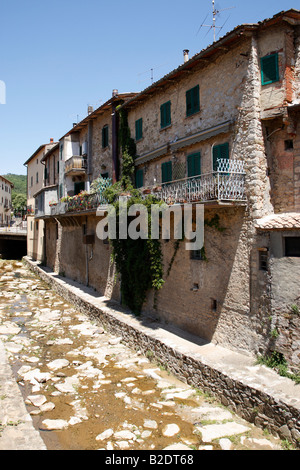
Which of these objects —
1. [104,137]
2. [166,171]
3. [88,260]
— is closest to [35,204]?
[88,260]

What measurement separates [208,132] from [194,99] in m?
1.95

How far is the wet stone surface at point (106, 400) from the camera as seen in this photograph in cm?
852

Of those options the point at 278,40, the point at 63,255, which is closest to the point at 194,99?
the point at 278,40

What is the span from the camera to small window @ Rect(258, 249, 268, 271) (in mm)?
10633

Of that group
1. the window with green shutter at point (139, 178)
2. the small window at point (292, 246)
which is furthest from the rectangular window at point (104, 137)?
the small window at point (292, 246)

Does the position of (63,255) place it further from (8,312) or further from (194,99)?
(194,99)

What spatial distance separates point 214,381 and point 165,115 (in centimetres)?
A: 1133

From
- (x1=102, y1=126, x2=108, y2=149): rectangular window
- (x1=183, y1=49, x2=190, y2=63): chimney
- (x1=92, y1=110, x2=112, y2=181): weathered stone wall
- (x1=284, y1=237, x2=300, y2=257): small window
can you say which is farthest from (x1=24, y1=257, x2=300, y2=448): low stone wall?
(x1=183, y1=49, x2=190, y2=63): chimney

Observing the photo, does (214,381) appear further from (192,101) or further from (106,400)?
(192,101)

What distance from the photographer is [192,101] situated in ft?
46.4

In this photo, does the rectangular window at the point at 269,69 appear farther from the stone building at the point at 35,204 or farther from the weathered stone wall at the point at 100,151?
the stone building at the point at 35,204

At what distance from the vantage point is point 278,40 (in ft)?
35.4

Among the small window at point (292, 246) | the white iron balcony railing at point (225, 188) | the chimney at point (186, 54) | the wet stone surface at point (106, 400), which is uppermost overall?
the chimney at point (186, 54)

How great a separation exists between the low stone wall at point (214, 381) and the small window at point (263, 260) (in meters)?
3.27
